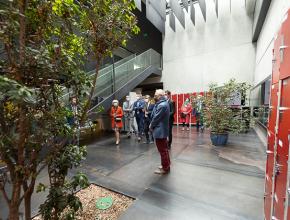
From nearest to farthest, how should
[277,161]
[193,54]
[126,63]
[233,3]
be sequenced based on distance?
1. [277,161]
2. [126,63]
3. [233,3]
4. [193,54]

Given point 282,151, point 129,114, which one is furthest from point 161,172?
point 129,114

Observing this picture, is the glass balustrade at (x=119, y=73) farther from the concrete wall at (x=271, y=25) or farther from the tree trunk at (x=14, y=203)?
the concrete wall at (x=271, y=25)

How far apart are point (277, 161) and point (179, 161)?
2559 mm

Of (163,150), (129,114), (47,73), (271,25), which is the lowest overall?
(163,150)

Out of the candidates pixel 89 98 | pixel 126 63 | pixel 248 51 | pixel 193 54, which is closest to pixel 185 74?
pixel 193 54

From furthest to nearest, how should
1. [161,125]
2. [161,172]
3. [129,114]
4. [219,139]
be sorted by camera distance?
[129,114]
[219,139]
[161,172]
[161,125]

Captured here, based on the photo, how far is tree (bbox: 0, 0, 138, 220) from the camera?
0.99m

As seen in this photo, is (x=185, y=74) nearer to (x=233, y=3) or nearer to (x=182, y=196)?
(x=233, y=3)

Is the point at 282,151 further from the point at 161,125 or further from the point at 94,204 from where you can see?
the point at 94,204

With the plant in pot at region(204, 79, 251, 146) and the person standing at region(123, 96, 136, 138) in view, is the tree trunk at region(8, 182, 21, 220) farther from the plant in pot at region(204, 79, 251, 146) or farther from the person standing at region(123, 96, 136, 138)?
the person standing at region(123, 96, 136, 138)

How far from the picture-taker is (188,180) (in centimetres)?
288

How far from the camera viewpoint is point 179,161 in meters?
3.79

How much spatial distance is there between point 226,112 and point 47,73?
4.84 m

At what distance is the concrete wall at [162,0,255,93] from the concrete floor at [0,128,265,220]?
16.8ft
